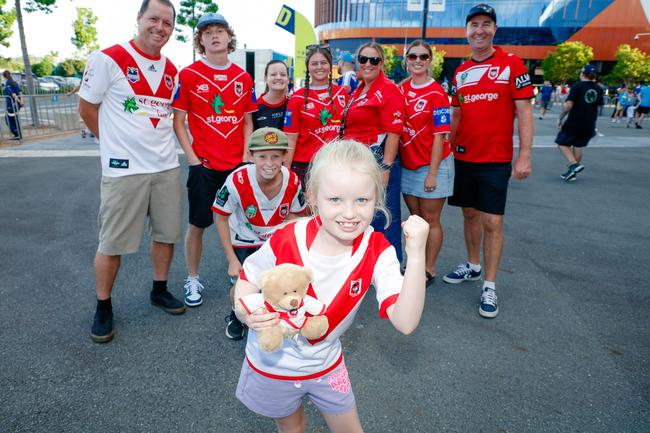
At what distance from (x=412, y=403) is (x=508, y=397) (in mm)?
611

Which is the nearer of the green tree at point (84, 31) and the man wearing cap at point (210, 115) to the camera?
the man wearing cap at point (210, 115)

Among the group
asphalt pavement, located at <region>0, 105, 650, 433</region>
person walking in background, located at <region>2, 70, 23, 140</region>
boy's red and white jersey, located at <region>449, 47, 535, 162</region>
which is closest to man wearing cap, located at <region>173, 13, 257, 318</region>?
asphalt pavement, located at <region>0, 105, 650, 433</region>

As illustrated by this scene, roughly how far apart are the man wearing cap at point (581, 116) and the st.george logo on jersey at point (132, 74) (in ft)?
28.9

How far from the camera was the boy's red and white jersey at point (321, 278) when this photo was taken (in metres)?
1.58

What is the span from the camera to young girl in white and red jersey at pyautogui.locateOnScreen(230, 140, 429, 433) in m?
1.42

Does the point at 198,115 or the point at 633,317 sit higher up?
the point at 198,115

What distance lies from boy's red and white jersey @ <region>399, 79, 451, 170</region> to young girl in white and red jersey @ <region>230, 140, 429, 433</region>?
239cm

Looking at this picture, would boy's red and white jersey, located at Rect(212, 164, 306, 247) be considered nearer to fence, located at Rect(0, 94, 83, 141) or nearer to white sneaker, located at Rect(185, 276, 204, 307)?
white sneaker, located at Rect(185, 276, 204, 307)

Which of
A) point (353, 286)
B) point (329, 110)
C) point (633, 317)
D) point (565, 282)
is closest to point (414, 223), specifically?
point (353, 286)

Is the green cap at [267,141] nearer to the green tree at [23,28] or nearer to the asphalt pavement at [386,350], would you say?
the asphalt pavement at [386,350]

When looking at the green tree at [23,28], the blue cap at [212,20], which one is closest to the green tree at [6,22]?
the green tree at [23,28]

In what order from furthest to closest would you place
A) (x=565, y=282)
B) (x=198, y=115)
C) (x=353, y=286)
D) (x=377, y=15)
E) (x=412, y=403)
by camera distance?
(x=377, y=15)
(x=565, y=282)
(x=198, y=115)
(x=412, y=403)
(x=353, y=286)

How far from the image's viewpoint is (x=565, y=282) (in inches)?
169

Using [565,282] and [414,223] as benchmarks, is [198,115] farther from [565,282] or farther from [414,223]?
[565,282]
